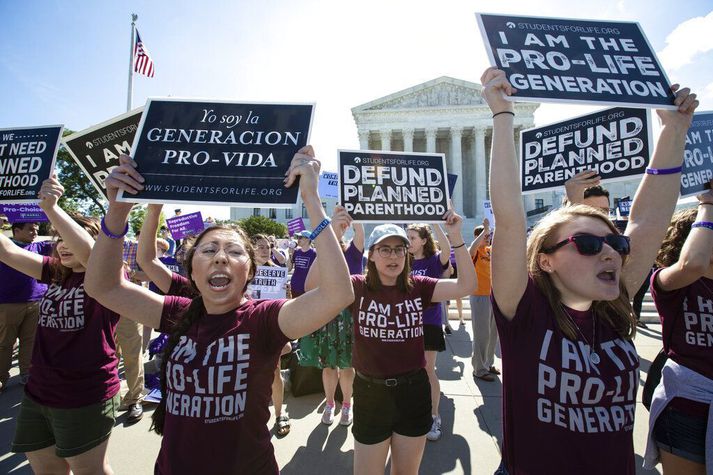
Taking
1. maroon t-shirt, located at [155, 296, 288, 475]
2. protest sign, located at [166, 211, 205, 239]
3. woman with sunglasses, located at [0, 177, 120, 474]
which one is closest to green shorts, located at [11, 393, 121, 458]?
woman with sunglasses, located at [0, 177, 120, 474]

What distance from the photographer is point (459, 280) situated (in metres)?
2.57

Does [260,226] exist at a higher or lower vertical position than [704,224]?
higher

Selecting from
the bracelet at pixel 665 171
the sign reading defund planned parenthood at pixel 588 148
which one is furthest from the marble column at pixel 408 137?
the bracelet at pixel 665 171

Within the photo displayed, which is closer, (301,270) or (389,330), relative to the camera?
(389,330)

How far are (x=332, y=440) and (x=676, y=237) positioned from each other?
3.49 metres

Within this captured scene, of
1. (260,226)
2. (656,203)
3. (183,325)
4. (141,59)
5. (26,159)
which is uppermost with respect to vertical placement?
(260,226)

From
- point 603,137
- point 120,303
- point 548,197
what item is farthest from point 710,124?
point 548,197

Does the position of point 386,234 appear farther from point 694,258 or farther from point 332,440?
point 332,440

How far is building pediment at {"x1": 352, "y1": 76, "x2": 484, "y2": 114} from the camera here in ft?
129

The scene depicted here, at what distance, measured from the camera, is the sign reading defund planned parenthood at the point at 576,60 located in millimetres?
1968

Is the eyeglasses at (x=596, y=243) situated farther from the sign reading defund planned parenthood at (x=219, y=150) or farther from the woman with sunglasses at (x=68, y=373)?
the woman with sunglasses at (x=68, y=373)

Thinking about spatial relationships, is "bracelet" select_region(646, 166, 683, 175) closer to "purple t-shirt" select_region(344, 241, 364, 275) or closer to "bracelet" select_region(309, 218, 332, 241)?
"bracelet" select_region(309, 218, 332, 241)

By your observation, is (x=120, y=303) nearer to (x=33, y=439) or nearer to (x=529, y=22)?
(x=33, y=439)

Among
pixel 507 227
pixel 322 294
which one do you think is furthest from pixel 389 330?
pixel 507 227
